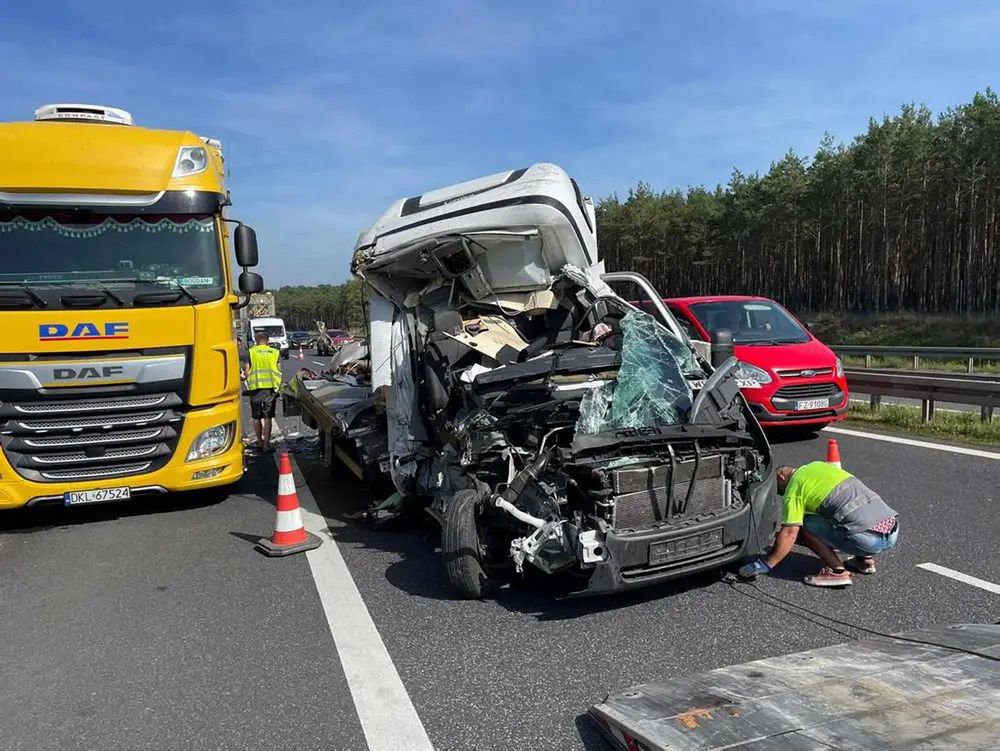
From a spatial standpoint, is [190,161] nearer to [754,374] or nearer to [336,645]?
[336,645]

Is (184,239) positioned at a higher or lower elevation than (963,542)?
higher

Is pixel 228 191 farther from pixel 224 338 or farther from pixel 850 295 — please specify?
pixel 850 295

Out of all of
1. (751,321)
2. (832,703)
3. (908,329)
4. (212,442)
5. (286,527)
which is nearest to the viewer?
(832,703)

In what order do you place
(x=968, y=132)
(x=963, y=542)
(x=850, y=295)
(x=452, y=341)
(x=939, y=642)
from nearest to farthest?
(x=939, y=642) < (x=963, y=542) < (x=452, y=341) < (x=968, y=132) < (x=850, y=295)

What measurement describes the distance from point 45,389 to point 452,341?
11.1ft

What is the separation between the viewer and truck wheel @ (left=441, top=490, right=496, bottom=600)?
421cm

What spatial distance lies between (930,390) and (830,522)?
253 inches

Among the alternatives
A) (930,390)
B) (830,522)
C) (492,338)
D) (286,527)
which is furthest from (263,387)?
(930,390)

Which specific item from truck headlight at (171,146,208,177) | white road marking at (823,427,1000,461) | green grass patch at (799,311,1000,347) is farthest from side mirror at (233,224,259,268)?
green grass patch at (799,311,1000,347)

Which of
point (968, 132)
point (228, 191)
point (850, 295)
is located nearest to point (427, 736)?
point (228, 191)

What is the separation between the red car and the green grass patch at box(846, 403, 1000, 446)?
1.46 metres

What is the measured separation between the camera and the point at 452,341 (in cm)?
584

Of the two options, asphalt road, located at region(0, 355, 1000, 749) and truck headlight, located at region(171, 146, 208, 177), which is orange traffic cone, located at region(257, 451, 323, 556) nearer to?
asphalt road, located at region(0, 355, 1000, 749)

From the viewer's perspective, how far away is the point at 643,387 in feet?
15.5
